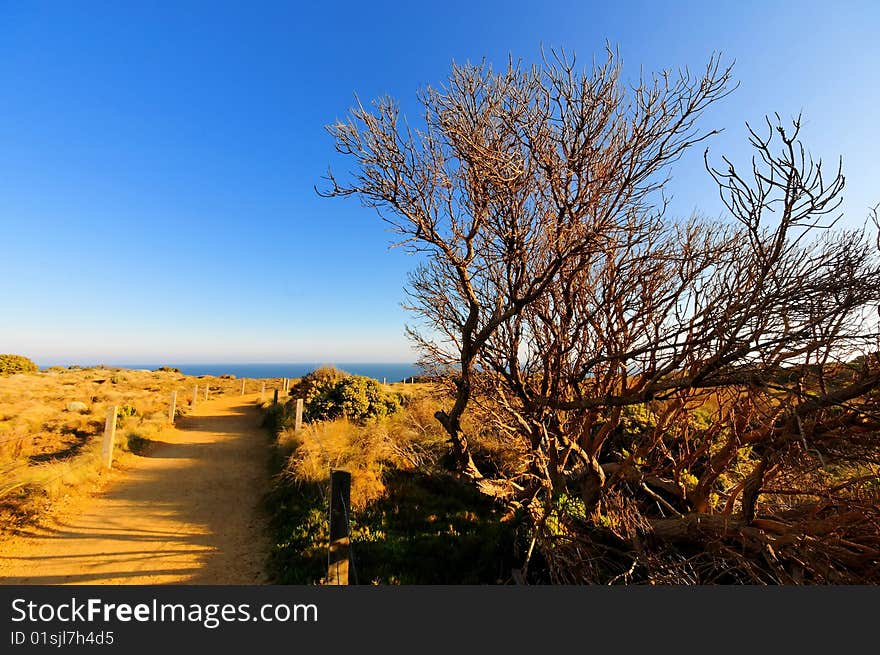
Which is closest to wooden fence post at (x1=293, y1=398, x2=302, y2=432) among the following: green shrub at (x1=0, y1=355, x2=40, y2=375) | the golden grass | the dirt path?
the golden grass

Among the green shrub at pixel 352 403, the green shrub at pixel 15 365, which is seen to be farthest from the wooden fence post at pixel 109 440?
the green shrub at pixel 15 365

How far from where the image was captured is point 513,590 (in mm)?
2775

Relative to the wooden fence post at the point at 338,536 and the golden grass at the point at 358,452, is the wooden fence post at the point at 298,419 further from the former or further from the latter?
the wooden fence post at the point at 338,536

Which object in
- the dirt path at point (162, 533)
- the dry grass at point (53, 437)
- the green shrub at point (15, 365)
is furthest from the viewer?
the green shrub at point (15, 365)

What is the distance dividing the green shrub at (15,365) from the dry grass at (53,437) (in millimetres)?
8245

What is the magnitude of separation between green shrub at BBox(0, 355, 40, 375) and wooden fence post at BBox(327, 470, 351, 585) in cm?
4159

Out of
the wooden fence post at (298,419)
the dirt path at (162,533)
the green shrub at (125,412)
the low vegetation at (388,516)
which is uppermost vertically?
the wooden fence post at (298,419)

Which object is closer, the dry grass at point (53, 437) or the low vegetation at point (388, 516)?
the low vegetation at point (388, 516)

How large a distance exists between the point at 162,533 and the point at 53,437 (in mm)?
9922

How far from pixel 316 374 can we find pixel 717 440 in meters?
17.0

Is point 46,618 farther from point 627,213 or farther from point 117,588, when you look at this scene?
point 627,213

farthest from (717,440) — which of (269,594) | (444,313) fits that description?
(269,594)

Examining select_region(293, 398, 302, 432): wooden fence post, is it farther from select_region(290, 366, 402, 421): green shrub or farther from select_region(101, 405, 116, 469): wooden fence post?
select_region(101, 405, 116, 469): wooden fence post

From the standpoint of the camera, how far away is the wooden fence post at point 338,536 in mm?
4426
